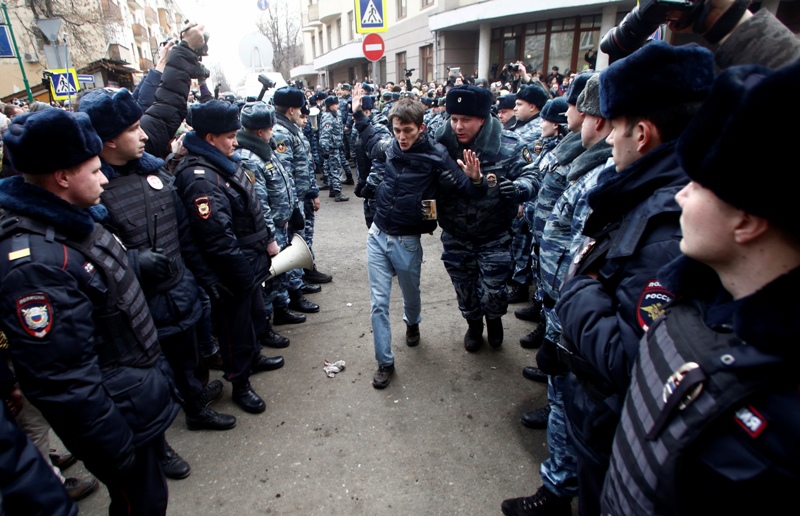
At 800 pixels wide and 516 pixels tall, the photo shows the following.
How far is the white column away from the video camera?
1824 centimetres

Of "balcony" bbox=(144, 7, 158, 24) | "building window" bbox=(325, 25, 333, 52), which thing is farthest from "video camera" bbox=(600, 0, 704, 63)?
"balcony" bbox=(144, 7, 158, 24)

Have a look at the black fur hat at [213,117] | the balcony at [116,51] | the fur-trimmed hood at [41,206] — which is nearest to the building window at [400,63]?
the balcony at [116,51]

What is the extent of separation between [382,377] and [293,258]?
146 centimetres

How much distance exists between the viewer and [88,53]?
2244cm

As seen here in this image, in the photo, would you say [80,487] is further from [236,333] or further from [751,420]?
[751,420]

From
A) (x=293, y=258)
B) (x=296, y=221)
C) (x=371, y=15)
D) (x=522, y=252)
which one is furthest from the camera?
(x=371, y=15)

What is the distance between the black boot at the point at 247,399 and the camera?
10.6ft

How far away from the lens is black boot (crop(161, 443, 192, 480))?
8.75 feet

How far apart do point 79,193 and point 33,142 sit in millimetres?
240

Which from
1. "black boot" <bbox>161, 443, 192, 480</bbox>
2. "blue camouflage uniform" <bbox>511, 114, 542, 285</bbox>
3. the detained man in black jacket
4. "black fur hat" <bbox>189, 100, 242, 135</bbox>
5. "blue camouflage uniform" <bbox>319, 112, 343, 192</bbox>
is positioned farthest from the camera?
"blue camouflage uniform" <bbox>319, 112, 343, 192</bbox>

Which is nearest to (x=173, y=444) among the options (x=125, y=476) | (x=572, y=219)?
(x=125, y=476)

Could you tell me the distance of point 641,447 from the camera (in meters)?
1.04

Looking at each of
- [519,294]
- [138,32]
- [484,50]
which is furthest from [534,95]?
[138,32]

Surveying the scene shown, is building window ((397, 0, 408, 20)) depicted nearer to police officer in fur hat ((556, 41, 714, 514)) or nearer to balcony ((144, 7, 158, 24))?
police officer in fur hat ((556, 41, 714, 514))
